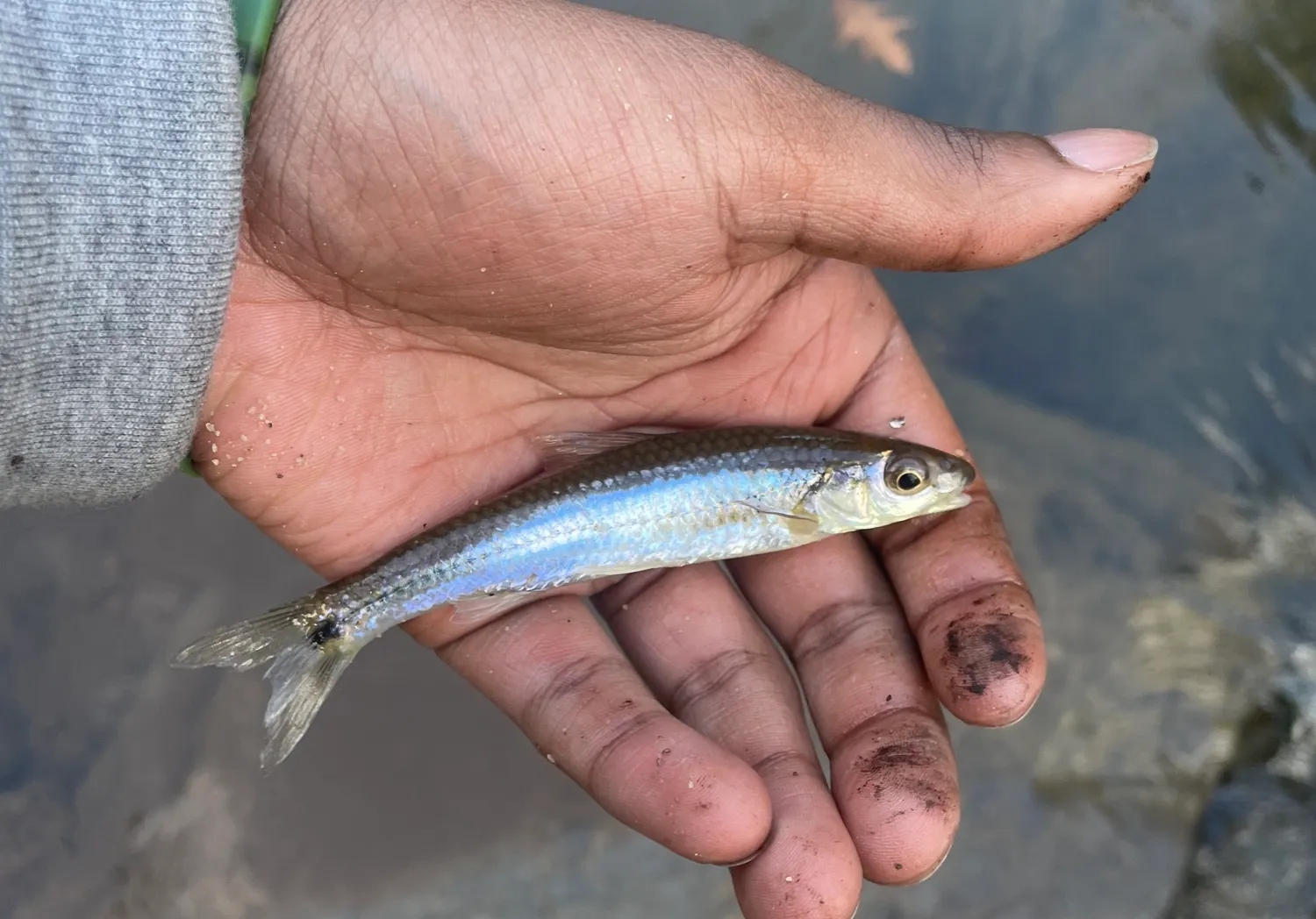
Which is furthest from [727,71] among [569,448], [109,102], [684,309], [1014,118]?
[1014,118]

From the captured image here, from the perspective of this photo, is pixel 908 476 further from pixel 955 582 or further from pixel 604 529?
pixel 604 529

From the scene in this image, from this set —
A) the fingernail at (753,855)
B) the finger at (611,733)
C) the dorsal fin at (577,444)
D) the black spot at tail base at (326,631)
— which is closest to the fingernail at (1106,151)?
the dorsal fin at (577,444)

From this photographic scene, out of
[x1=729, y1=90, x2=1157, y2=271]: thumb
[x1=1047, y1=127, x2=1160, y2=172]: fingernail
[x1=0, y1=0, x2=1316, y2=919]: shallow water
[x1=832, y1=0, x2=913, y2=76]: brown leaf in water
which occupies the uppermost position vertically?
[x1=1047, y1=127, x2=1160, y2=172]: fingernail

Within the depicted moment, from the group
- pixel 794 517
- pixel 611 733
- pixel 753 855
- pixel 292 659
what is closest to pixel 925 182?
pixel 794 517

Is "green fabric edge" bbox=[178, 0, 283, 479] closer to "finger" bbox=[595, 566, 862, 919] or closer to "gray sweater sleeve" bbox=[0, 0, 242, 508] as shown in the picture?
"gray sweater sleeve" bbox=[0, 0, 242, 508]

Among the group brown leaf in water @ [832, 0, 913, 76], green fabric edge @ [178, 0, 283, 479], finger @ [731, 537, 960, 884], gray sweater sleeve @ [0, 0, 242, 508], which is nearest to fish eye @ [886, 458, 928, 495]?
finger @ [731, 537, 960, 884]

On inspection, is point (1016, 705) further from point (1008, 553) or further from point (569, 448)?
point (569, 448)
